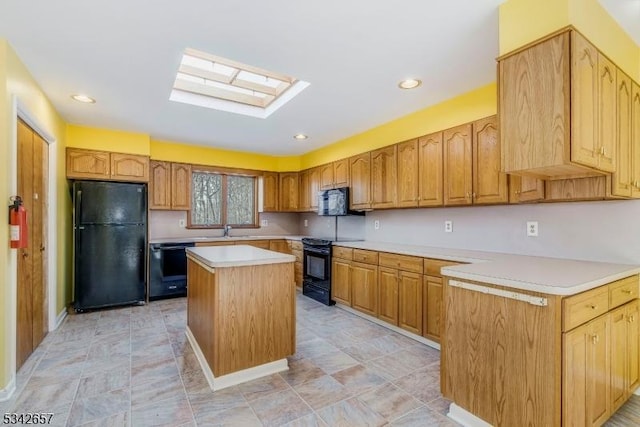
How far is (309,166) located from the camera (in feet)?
18.1

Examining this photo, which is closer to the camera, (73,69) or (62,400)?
(62,400)

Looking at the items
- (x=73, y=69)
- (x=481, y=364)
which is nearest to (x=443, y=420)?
(x=481, y=364)

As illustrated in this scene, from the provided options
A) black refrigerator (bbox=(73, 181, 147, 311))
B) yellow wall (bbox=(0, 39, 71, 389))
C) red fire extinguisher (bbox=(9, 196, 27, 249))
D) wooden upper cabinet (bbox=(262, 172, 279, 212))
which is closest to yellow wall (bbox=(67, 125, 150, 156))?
black refrigerator (bbox=(73, 181, 147, 311))

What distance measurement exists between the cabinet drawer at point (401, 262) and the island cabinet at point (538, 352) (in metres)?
1.10

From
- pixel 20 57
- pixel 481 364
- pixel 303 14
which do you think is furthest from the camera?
pixel 20 57

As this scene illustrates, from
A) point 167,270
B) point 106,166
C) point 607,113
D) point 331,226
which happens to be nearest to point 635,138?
point 607,113

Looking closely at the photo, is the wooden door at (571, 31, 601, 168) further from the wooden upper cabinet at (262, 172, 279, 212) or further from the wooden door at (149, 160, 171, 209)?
the wooden door at (149, 160, 171, 209)

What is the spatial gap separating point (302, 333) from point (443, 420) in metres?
1.66

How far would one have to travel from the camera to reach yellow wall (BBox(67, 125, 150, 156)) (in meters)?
3.97

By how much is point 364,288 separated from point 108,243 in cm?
326

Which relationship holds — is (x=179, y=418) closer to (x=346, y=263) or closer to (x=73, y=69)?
(x=346, y=263)

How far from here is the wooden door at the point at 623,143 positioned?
1.98 m

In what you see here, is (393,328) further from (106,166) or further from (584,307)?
(106,166)

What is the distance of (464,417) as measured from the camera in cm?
183
